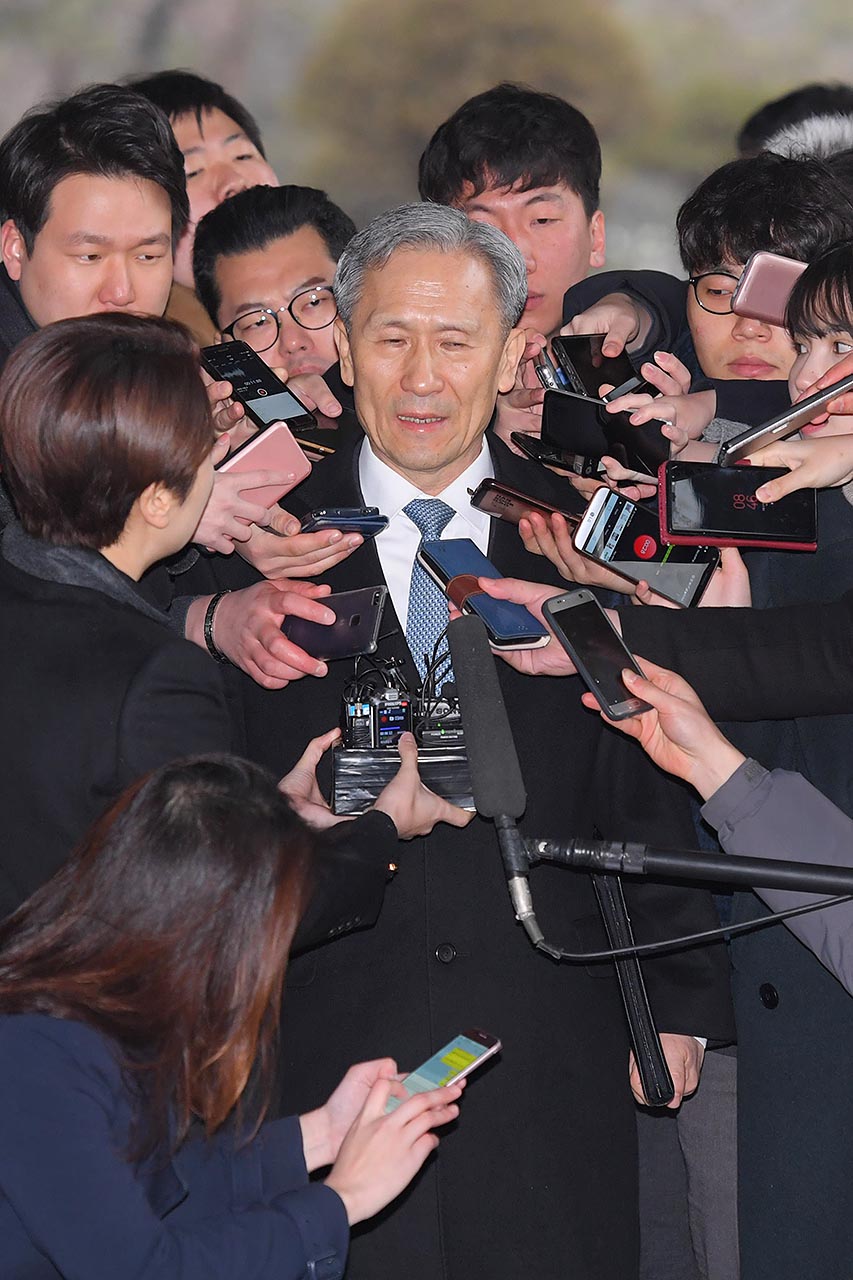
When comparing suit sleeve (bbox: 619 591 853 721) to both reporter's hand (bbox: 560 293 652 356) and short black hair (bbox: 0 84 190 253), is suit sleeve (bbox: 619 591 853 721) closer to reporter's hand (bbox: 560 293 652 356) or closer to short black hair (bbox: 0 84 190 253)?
reporter's hand (bbox: 560 293 652 356)

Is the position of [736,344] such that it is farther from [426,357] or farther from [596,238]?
[426,357]

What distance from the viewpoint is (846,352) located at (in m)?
2.59

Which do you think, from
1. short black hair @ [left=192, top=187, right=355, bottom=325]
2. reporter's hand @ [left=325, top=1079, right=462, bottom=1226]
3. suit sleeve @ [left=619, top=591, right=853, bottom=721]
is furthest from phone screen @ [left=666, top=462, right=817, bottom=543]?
short black hair @ [left=192, top=187, right=355, bottom=325]

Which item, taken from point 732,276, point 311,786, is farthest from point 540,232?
point 311,786

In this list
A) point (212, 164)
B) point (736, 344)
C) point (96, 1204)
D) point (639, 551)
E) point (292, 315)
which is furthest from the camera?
point (212, 164)

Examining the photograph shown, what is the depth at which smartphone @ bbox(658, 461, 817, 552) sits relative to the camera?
2387 mm

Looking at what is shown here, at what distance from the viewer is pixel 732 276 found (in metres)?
3.04

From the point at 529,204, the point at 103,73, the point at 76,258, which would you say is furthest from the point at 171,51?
the point at 76,258

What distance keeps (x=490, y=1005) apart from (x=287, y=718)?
53 cm

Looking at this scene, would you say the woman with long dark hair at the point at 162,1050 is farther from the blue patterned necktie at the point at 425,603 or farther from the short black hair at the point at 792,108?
the short black hair at the point at 792,108

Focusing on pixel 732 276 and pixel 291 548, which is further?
pixel 732 276

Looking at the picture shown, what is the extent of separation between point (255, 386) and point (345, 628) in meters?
0.60

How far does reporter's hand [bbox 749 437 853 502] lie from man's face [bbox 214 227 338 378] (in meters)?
1.09

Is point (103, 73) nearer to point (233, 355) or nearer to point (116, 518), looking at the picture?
point (233, 355)
